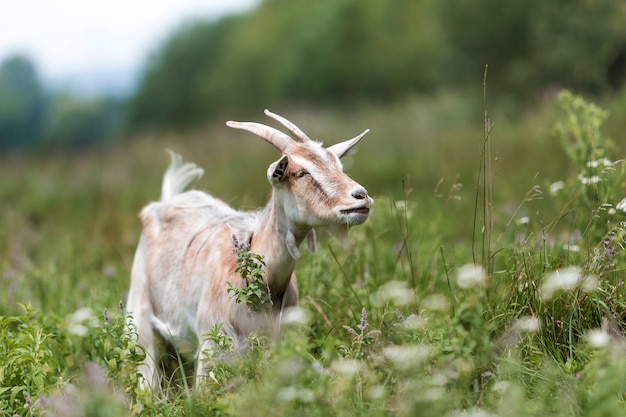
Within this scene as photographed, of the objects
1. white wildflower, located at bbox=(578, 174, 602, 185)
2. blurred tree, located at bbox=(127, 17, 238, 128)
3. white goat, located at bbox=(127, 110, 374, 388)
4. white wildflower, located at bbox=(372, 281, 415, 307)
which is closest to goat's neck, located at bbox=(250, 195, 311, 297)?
white goat, located at bbox=(127, 110, 374, 388)

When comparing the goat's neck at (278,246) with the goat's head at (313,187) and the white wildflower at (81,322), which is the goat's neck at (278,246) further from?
the white wildflower at (81,322)

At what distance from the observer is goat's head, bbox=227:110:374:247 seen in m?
3.99

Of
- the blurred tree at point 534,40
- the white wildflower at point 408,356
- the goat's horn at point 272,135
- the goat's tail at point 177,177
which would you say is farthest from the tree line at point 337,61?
the white wildflower at point 408,356

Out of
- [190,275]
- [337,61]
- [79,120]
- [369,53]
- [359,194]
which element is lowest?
[79,120]

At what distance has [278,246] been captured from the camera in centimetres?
440

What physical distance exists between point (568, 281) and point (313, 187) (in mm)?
1333

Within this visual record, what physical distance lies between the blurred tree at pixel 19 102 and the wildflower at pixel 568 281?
41.1 meters

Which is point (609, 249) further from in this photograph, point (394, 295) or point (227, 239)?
point (227, 239)

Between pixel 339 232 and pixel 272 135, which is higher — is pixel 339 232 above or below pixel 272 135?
below

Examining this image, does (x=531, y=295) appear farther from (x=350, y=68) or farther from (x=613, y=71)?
(x=350, y=68)

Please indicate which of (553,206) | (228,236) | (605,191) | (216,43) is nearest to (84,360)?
(228,236)

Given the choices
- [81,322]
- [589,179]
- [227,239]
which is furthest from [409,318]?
[81,322]

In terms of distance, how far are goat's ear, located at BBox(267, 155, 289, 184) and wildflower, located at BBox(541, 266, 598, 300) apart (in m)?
1.43

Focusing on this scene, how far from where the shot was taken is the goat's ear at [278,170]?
4117 mm
